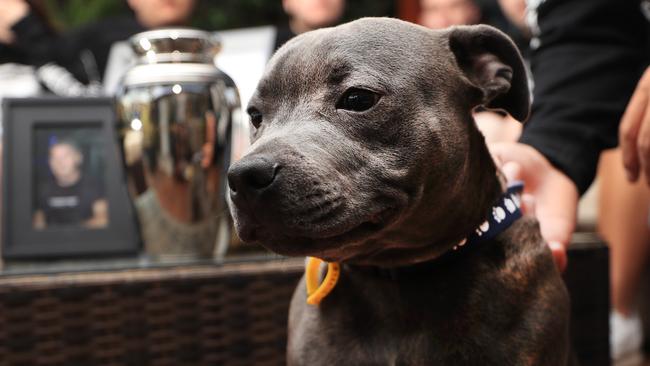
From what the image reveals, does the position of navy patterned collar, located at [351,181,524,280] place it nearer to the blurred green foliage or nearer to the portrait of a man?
the portrait of a man

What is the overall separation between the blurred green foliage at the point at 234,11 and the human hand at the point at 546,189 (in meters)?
5.04

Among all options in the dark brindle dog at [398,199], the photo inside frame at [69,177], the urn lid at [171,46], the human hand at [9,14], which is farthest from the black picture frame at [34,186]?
the human hand at [9,14]

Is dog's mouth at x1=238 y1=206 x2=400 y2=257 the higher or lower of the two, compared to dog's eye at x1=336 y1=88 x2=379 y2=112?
lower

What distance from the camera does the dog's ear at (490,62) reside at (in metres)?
1.02

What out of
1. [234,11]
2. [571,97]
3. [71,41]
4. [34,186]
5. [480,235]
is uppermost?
[480,235]

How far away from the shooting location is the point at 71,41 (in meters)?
3.46

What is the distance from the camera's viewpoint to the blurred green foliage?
657 cm

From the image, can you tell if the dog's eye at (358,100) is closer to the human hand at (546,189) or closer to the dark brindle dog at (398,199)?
the dark brindle dog at (398,199)

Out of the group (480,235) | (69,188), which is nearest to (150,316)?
(69,188)

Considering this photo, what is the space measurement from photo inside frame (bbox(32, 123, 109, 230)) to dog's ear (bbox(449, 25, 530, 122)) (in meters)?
1.06

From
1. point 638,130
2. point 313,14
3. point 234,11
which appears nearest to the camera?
point 638,130

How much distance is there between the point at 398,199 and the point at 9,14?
3.03m

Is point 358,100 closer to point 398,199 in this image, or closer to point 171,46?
point 398,199

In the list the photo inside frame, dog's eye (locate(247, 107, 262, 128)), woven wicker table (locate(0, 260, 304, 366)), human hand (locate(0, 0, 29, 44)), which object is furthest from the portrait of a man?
human hand (locate(0, 0, 29, 44))
